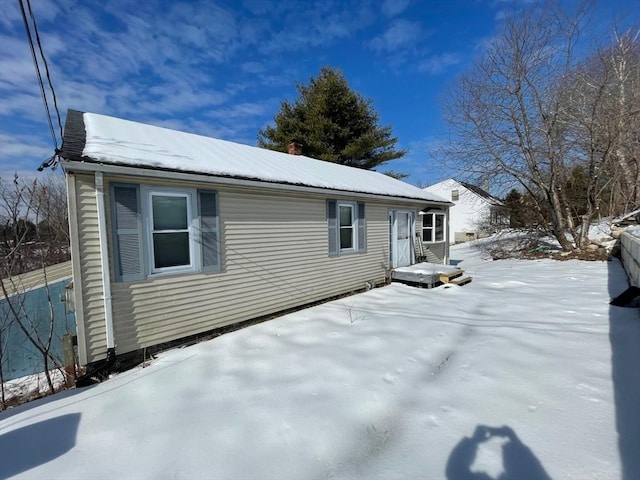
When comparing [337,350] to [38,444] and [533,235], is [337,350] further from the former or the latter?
[533,235]

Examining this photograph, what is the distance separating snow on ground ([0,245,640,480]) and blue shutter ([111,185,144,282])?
1.36 m

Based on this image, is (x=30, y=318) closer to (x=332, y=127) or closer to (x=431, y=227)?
(x=431, y=227)

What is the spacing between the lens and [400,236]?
32.3ft

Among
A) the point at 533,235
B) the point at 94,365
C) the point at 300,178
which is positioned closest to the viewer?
the point at 94,365

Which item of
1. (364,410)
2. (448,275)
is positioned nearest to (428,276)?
(448,275)

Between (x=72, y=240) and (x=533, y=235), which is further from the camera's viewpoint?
(x=533, y=235)

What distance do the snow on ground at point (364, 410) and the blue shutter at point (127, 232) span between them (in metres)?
1.36

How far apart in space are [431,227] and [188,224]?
936 cm

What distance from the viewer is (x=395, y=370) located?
369 cm

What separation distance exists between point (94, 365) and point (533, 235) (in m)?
20.0

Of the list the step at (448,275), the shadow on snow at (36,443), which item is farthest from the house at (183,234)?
the step at (448,275)

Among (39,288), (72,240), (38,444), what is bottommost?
(38,444)

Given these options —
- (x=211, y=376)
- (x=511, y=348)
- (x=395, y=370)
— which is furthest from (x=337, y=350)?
(x=511, y=348)

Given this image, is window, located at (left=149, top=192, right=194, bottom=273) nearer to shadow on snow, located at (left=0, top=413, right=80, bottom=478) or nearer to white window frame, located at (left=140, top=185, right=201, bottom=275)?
white window frame, located at (left=140, top=185, right=201, bottom=275)
